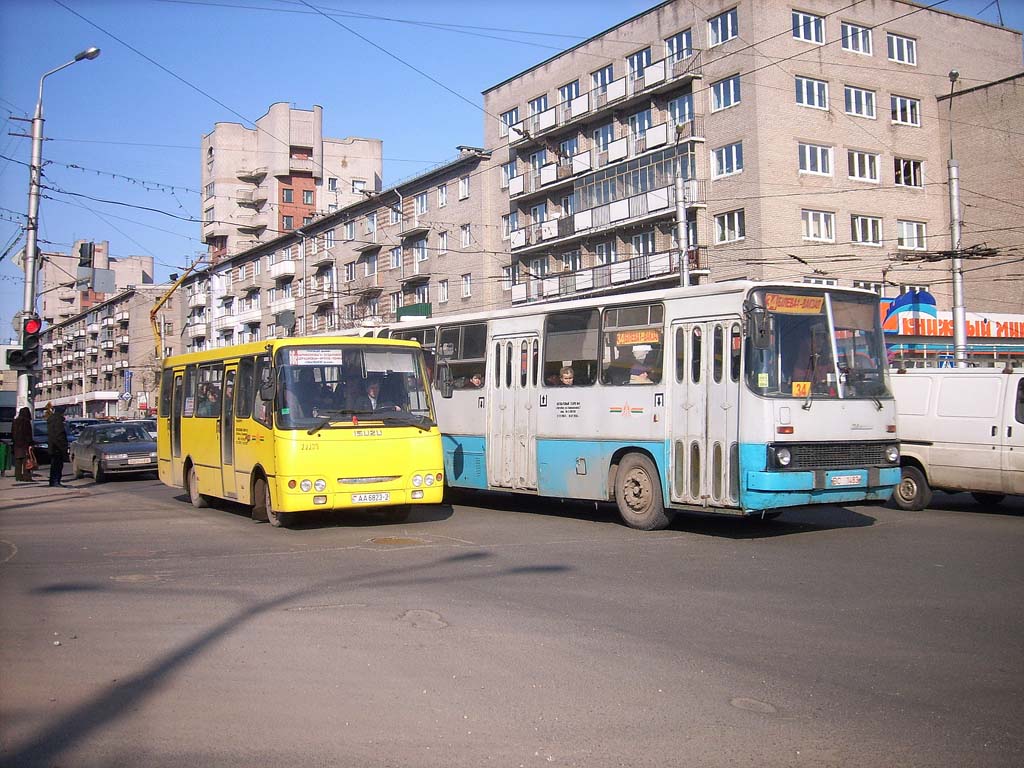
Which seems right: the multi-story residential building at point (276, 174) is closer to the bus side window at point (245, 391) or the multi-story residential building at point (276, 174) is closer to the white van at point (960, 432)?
the bus side window at point (245, 391)

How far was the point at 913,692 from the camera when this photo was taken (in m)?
5.83

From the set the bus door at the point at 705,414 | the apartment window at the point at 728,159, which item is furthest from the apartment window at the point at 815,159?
the bus door at the point at 705,414

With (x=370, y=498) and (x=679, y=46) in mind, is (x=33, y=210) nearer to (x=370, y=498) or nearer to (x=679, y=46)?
(x=370, y=498)

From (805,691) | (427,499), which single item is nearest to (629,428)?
(427,499)

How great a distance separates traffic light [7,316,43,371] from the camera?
19.9 m

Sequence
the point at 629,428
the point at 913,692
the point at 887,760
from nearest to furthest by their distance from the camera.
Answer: the point at 887,760, the point at 913,692, the point at 629,428

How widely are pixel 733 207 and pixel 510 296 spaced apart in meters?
15.1

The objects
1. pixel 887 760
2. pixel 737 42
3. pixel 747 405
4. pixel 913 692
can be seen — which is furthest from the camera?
Result: pixel 737 42

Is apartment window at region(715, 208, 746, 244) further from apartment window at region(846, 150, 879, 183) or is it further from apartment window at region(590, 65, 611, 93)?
apartment window at region(590, 65, 611, 93)

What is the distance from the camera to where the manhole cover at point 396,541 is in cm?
1191

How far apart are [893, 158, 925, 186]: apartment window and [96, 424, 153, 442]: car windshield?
33.2 metres

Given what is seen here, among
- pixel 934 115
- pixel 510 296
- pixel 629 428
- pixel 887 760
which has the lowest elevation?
pixel 887 760

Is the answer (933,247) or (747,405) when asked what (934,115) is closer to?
(933,247)

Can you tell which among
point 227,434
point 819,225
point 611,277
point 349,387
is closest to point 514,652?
point 349,387
